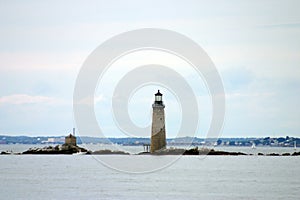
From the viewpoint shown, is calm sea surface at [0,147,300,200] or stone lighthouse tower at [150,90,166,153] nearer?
calm sea surface at [0,147,300,200]

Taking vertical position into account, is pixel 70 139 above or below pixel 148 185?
above

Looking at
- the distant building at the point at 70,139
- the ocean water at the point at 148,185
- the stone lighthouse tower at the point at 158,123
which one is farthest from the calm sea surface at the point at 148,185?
the distant building at the point at 70,139

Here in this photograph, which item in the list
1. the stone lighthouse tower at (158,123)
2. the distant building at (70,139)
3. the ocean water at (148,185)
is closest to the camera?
the ocean water at (148,185)

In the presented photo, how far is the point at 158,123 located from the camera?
6844cm

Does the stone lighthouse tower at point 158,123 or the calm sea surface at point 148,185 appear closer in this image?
the calm sea surface at point 148,185

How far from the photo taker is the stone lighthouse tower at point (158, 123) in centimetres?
6862

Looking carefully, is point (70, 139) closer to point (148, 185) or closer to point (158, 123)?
point (158, 123)

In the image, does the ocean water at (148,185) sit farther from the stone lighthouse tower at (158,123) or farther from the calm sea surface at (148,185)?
the stone lighthouse tower at (158,123)

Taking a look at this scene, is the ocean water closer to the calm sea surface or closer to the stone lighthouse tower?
the calm sea surface

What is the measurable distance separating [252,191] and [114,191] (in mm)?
9423

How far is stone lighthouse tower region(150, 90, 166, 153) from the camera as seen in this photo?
68625 mm

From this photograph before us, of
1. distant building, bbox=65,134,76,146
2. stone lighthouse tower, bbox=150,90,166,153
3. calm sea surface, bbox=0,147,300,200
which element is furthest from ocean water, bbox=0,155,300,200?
distant building, bbox=65,134,76,146

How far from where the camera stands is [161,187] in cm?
4634

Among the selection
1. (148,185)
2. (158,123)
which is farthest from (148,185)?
(158,123)
